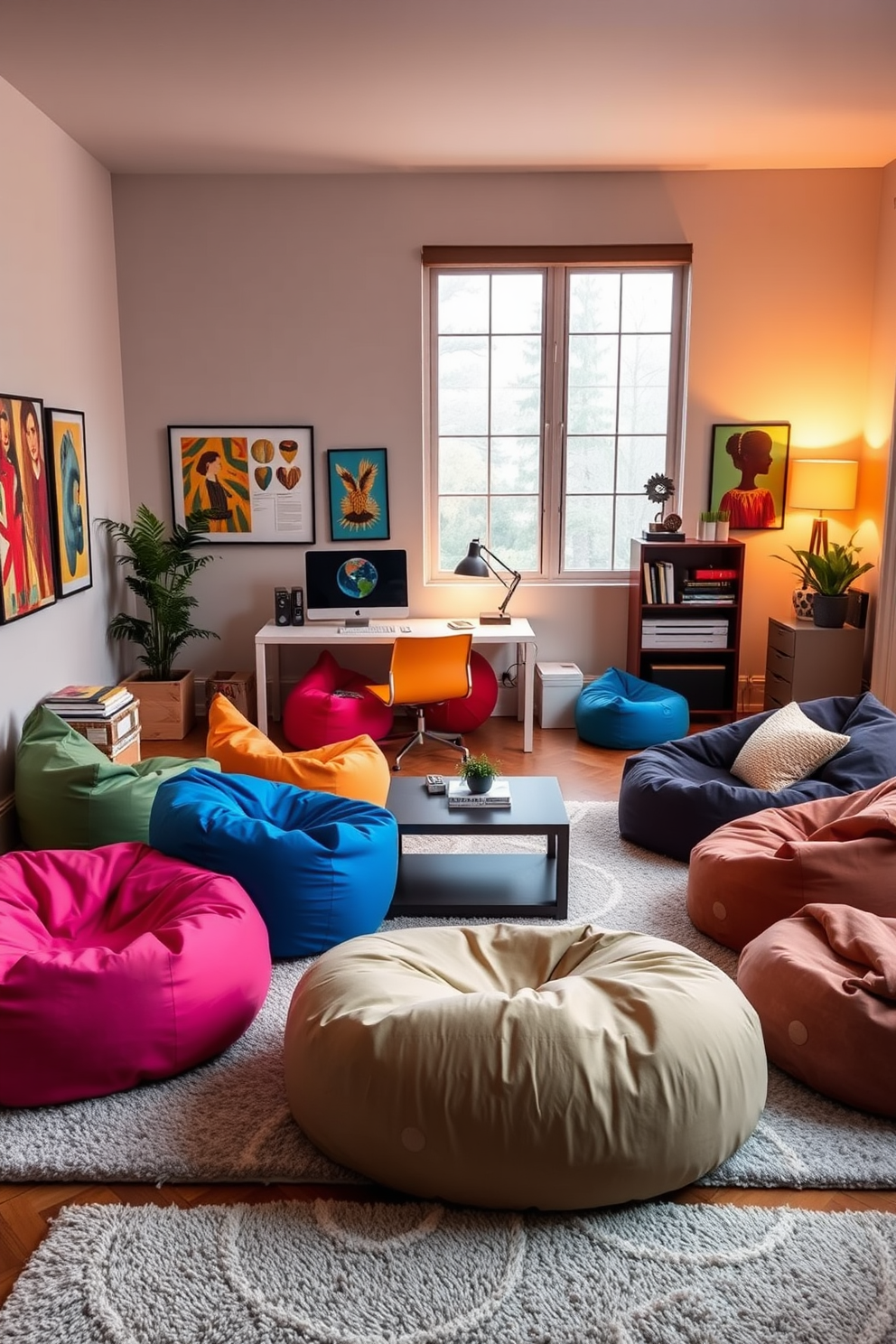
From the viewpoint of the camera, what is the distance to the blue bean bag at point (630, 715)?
5859 millimetres

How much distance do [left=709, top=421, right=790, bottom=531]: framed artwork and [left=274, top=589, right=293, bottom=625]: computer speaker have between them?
251 centimetres

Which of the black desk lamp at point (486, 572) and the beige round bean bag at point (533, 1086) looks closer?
the beige round bean bag at point (533, 1086)

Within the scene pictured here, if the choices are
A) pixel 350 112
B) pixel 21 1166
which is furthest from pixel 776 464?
pixel 21 1166

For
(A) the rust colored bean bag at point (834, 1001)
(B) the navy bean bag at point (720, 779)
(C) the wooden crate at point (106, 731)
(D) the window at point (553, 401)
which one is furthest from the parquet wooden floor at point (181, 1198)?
(D) the window at point (553, 401)

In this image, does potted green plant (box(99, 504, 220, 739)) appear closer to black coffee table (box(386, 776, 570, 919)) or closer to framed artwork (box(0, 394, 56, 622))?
framed artwork (box(0, 394, 56, 622))

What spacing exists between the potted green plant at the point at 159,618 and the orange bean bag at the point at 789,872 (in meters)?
3.36

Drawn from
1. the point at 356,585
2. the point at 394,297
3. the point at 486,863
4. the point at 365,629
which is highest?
the point at 394,297

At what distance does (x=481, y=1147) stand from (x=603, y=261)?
5189 mm

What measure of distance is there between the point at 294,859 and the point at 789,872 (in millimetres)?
1456

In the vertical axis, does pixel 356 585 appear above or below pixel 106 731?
above

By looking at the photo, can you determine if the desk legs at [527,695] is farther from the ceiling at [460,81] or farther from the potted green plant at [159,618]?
the ceiling at [460,81]

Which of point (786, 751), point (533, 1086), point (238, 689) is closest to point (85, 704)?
point (238, 689)

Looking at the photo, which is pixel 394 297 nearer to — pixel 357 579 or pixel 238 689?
pixel 357 579

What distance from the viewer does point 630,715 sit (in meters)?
5.84
